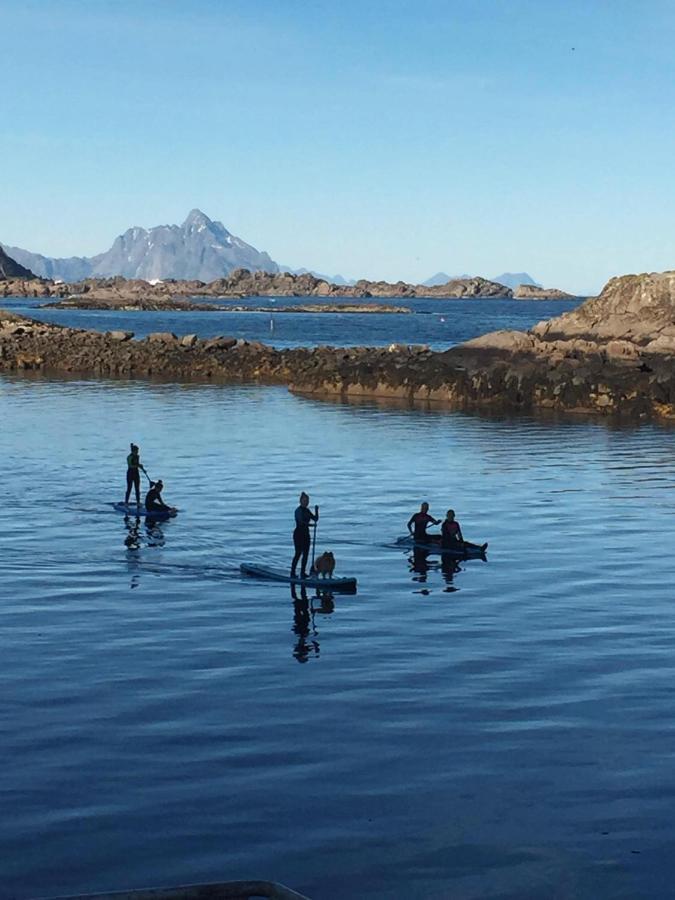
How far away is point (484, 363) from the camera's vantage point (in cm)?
8862

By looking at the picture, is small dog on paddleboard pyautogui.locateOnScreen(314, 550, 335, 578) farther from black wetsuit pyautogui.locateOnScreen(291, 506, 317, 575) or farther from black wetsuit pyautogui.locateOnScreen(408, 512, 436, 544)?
black wetsuit pyautogui.locateOnScreen(408, 512, 436, 544)

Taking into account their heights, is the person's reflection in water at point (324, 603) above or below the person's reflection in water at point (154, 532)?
below

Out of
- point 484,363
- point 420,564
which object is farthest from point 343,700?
point 484,363

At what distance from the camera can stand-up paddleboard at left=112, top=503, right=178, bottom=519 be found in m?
41.6

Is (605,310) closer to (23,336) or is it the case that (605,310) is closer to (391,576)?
(23,336)

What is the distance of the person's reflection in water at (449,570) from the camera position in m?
32.0

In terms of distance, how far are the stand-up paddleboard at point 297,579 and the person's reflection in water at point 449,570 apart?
2.40m

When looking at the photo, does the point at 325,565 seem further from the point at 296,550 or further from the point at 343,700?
the point at 343,700

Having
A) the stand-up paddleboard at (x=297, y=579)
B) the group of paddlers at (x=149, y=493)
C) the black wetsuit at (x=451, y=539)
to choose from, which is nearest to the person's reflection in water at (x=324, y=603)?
the stand-up paddleboard at (x=297, y=579)

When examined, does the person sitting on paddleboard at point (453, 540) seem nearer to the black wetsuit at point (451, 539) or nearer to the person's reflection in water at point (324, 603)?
the black wetsuit at point (451, 539)

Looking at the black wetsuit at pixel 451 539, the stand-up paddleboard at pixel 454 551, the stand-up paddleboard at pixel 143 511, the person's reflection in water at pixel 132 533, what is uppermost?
the black wetsuit at pixel 451 539

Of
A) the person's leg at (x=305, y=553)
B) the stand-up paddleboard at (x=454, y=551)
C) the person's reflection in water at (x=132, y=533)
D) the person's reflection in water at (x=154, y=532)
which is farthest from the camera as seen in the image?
the person's reflection in water at (x=154, y=532)

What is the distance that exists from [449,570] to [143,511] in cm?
1191

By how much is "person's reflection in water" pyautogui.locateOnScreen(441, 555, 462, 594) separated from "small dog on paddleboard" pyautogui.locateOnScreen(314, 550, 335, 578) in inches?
109
